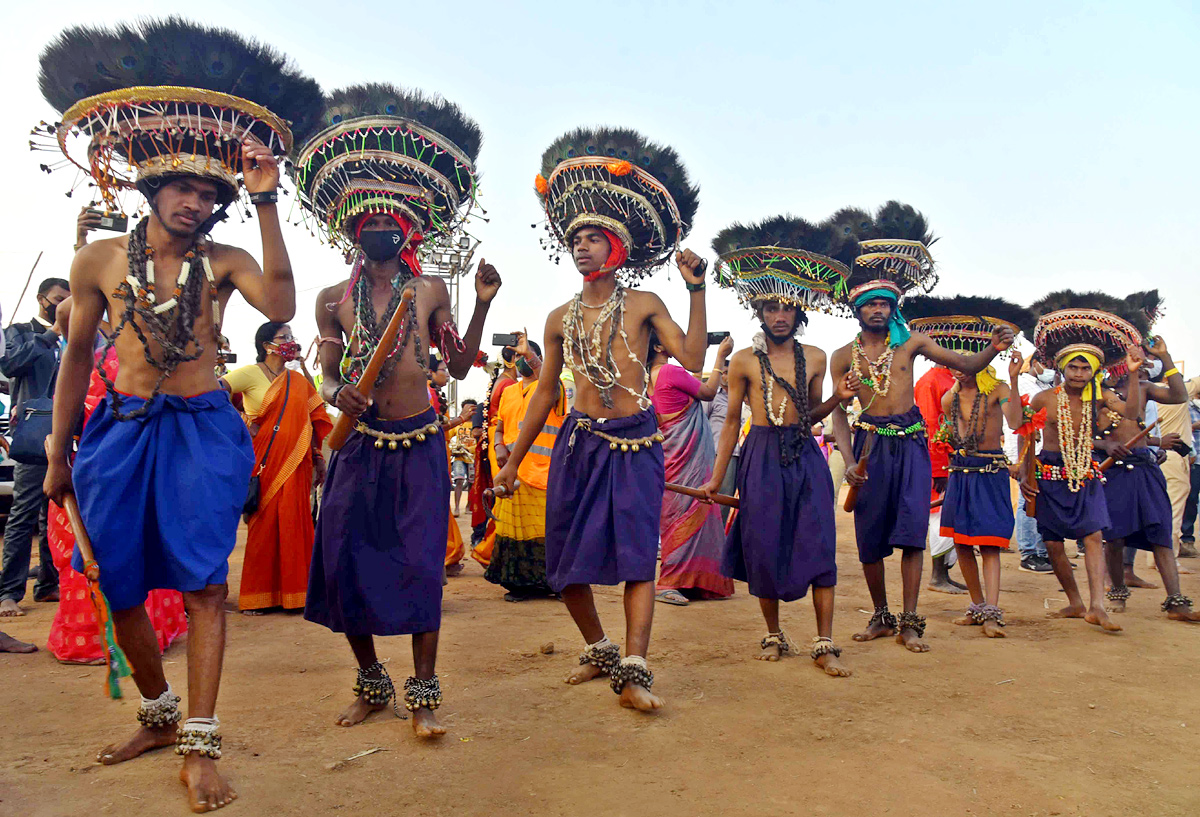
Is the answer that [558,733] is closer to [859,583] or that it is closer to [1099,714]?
[1099,714]

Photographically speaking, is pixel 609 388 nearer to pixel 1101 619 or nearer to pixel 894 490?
pixel 894 490

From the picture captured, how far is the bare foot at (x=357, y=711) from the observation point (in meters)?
3.69

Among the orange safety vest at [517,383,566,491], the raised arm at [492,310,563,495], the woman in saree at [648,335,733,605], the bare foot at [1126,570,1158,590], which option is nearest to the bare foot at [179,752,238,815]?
the raised arm at [492,310,563,495]

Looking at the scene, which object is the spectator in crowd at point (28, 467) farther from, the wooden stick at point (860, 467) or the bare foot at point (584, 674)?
the wooden stick at point (860, 467)

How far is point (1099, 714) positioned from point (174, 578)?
3933mm

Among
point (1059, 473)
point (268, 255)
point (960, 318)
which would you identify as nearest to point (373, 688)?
point (268, 255)

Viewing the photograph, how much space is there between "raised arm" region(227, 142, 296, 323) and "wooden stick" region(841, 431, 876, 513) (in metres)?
3.60

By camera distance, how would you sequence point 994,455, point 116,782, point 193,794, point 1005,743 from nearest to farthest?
point 193,794 < point 116,782 < point 1005,743 < point 994,455

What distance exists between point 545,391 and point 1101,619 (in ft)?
13.7

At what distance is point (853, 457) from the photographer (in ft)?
18.9

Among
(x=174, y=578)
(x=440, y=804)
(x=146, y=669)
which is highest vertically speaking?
(x=174, y=578)

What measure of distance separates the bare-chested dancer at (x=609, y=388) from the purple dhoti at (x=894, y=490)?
1.86m

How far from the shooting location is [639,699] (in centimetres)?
391

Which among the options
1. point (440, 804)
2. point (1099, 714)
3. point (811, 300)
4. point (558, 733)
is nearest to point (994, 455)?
point (811, 300)
